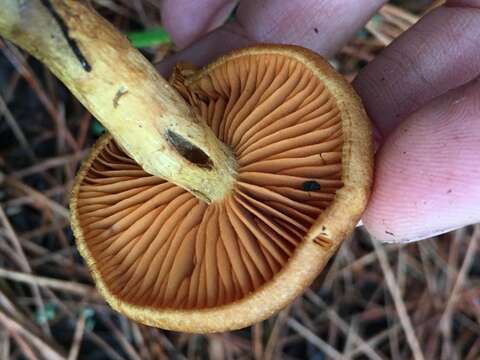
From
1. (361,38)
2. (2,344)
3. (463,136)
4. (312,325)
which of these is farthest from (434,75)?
(2,344)

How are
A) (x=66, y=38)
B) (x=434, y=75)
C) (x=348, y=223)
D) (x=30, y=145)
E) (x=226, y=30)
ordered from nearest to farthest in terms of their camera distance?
(x=66, y=38) → (x=348, y=223) → (x=434, y=75) → (x=226, y=30) → (x=30, y=145)

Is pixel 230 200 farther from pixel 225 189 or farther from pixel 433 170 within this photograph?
pixel 433 170

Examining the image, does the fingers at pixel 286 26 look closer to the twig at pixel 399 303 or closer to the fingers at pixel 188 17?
the fingers at pixel 188 17

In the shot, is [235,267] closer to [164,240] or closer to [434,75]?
[164,240]

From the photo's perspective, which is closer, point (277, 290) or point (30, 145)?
point (277, 290)

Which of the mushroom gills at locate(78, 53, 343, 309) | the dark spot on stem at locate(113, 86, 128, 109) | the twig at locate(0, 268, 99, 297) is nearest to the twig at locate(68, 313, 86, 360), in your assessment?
the twig at locate(0, 268, 99, 297)

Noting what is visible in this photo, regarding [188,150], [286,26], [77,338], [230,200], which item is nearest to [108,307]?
[77,338]
